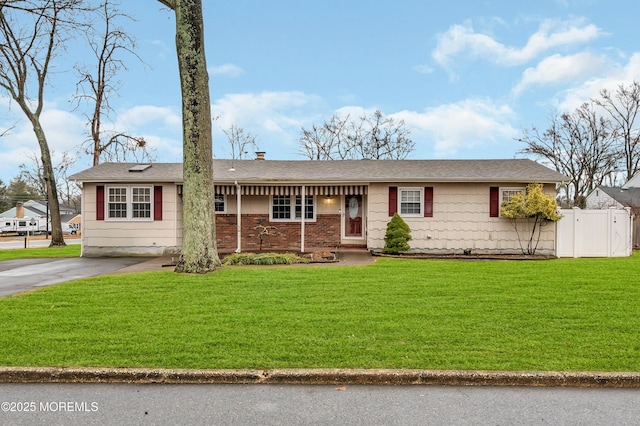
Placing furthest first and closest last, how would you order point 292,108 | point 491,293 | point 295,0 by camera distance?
point 292,108 < point 295,0 < point 491,293

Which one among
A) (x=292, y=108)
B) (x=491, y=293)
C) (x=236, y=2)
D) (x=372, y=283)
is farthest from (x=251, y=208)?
(x=292, y=108)

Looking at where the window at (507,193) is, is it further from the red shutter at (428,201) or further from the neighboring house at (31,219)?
the neighboring house at (31,219)

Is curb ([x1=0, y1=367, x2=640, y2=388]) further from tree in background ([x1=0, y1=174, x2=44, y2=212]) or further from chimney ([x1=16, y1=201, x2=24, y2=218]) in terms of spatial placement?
tree in background ([x1=0, y1=174, x2=44, y2=212])

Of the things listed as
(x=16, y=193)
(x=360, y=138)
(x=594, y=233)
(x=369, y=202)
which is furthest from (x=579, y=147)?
(x=16, y=193)

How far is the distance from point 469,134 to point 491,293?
65.5 ft

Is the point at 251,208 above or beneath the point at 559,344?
above

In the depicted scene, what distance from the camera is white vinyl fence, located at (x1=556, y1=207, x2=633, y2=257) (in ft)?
42.4

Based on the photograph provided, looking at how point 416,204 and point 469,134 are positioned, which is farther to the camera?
point 469,134

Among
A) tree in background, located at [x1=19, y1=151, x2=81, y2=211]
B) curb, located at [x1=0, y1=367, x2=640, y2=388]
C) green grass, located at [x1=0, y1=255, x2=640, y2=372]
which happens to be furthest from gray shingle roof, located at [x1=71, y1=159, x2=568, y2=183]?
tree in background, located at [x1=19, y1=151, x2=81, y2=211]

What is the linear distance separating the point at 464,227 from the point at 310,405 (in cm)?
1151

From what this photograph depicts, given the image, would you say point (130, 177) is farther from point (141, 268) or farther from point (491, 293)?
point (491, 293)

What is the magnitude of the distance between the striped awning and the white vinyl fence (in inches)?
270

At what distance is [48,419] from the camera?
2.98m

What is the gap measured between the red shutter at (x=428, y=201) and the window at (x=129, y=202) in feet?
31.4
